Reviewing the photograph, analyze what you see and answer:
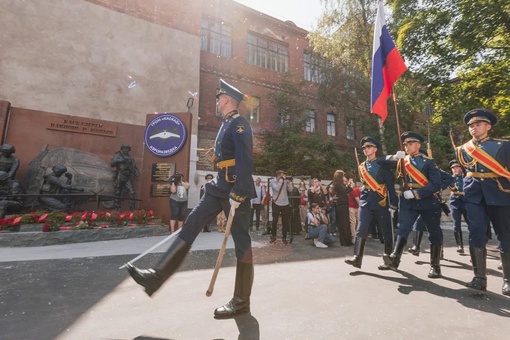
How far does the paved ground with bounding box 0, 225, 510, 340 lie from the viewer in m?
2.15

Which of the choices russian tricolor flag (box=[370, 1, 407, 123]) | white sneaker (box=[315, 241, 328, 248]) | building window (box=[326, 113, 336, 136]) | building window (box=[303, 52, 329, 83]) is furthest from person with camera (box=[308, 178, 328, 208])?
building window (box=[326, 113, 336, 136])

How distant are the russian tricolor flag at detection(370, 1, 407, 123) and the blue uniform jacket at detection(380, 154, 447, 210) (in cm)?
89

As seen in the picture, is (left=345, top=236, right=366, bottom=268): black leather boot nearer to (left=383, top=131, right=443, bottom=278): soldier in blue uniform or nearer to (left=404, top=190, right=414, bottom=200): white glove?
(left=383, top=131, right=443, bottom=278): soldier in blue uniform

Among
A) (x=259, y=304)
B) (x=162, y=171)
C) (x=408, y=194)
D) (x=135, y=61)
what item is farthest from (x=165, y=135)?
(x=259, y=304)

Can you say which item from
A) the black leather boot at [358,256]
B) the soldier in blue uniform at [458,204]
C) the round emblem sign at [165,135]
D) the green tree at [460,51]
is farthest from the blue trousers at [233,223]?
the green tree at [460,51]

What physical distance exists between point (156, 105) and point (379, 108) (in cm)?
1089

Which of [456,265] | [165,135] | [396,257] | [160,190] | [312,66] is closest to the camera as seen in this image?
[396,257]

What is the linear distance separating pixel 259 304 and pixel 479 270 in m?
2.65

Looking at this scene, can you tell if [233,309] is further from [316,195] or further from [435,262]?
[316,195]

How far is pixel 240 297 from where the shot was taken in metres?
2.52

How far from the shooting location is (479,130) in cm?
363

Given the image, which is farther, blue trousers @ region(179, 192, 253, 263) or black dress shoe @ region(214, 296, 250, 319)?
blue trousers @ region(179, 192, 253, 263)

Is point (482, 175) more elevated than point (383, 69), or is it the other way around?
point (383, 69)

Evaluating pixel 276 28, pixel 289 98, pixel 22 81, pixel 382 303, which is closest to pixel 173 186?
pixel 382 303
